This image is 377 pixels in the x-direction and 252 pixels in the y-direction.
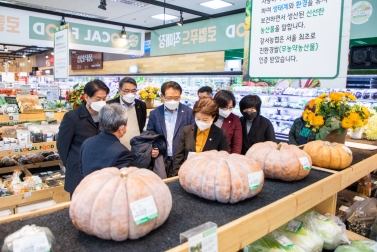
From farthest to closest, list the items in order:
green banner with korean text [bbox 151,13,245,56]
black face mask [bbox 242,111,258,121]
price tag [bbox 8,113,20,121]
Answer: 1. green banner with korean text [bbox 151,13,245,56]
2. price tag [bbox 8,113,20,121]
3. black face mask [bbox 242,111,258,121]

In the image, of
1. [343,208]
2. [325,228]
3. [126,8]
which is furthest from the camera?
[126,8]

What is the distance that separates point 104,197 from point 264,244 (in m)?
1.05

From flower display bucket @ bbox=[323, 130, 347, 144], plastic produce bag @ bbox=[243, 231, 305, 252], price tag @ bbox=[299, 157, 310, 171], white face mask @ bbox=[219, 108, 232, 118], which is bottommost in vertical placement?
plastic produce bag @ bbox=[243, 231, 305, 252]

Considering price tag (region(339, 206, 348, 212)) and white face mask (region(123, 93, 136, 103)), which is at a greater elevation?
white face mask (region(123, 93, 136, 103))

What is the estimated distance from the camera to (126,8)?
24.5 feet

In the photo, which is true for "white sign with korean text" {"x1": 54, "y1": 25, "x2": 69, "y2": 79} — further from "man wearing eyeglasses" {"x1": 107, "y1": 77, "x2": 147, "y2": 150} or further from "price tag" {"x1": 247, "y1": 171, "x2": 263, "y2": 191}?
"price tag" {"x1": 247, "y1": 171, "x2": 263, "y2": 191}

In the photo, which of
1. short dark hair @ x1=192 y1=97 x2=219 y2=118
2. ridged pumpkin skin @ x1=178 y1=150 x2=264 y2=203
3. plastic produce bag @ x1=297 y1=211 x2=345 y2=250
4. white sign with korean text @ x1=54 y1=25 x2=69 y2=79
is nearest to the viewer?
ridged pumpkin skin @ x1=178 y1=150 x2=264 y2=203

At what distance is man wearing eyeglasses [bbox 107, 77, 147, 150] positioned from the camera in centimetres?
339

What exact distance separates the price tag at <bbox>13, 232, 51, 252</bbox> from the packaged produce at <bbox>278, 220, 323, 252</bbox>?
1.39 meters

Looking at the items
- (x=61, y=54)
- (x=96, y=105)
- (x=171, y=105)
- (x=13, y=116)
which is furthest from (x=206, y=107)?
(x=61, y=54)

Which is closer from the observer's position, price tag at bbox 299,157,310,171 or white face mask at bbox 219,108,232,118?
price tag at bbox 299,157,310,171

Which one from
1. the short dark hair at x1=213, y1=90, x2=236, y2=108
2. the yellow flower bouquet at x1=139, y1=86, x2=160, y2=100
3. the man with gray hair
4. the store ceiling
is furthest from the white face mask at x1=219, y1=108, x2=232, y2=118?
the store ceiling

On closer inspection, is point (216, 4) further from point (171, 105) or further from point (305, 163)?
point (305, 163)

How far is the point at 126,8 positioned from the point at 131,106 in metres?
4.86
